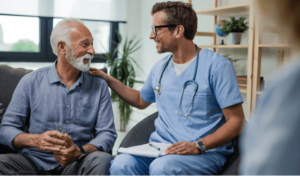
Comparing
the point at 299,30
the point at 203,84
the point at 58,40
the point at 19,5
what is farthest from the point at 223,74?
the point at 19,5

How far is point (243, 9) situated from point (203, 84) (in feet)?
4.33

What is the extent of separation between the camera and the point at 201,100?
151 centimetres

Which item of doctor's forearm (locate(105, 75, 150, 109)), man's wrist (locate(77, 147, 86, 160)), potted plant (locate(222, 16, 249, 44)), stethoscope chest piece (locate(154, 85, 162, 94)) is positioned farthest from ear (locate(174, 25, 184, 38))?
potted plant (locate(222, 16, 249, 44))

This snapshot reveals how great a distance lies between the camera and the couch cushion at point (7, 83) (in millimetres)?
1780

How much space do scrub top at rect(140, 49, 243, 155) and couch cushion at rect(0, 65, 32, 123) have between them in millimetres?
906

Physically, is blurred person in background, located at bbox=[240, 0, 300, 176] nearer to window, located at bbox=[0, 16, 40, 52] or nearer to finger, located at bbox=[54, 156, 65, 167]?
finger, located at bbox=[54, 156, 65, 167]

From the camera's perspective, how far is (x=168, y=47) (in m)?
1.69

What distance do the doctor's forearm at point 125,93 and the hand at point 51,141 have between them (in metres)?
0.53

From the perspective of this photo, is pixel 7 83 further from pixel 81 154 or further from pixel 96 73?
pixel 81 154

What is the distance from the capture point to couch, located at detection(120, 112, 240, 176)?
138 centimetres

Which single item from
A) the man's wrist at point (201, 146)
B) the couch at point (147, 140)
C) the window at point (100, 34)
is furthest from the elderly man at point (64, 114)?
the window at point (100, 34)

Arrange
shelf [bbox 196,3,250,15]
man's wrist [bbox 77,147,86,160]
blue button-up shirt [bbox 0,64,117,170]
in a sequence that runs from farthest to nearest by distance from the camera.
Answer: shelf [bbox 196,3,250,15] < blue button-up shirt [bbox 0,64,117,170] < man's wrist [bbox 77,147,86,160]

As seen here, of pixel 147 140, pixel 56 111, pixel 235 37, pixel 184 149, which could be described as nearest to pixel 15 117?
pixel 56 111

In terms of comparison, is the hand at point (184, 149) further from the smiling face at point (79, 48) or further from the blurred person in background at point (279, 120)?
the blurred person in background at point (279, 120)
